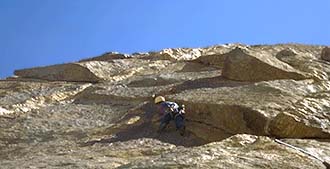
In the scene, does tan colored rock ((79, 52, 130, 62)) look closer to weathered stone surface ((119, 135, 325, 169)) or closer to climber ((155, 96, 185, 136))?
climber ((155, 96, 185, 136))

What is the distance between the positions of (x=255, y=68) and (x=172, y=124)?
545cm

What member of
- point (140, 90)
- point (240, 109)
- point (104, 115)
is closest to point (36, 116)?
point (104, 115)

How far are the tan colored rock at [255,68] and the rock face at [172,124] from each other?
4cm

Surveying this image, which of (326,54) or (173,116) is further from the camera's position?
(326,54)

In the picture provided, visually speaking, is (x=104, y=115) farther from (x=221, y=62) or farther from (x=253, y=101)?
(x=221, y=62)

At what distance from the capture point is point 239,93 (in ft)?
66.6

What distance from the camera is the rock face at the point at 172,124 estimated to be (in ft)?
34.9

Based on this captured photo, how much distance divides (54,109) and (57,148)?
5.84 m

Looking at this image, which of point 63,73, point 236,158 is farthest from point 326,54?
point 236,158

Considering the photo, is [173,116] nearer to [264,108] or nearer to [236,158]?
[264,108]

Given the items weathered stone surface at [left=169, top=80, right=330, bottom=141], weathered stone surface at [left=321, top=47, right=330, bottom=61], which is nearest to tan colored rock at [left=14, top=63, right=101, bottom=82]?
weathered stone surface at [left=169, top=80, right=330, bottom=141]

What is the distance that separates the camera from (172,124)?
19.8 m

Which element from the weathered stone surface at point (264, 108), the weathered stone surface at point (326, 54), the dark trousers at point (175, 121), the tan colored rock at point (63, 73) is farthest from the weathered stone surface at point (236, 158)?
the tan colored rock at point (63, 73)

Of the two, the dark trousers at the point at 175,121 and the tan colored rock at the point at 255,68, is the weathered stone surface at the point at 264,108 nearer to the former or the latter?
the dark trousers at the point at 175,121
